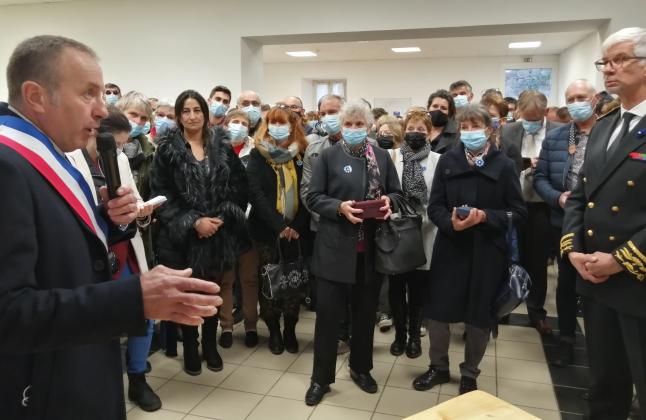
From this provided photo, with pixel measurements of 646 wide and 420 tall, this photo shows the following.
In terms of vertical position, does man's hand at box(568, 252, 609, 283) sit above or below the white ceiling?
below

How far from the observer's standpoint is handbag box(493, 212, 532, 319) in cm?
268

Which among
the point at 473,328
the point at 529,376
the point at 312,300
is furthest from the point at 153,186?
the point at 529,376

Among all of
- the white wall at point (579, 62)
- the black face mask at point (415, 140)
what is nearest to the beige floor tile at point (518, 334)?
the black face mask at point (415, 140)

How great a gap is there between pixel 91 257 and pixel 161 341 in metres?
2.58

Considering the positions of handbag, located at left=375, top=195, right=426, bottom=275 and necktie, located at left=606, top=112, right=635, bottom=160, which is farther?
handbag, located at left=375, top=195, right=426, bottom=275

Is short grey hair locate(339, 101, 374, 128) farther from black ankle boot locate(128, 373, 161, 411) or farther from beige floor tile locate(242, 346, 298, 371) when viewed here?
black ankle boot locate(128, 373, 161, 411)

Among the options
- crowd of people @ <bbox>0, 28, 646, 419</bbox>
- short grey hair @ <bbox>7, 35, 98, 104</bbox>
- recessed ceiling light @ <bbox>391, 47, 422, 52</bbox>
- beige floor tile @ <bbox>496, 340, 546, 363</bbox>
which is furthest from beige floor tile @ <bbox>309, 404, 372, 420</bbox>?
recessed ceiling light @ <bbox>391, 47, 422, 52</bbox>

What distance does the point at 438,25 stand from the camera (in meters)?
6.11

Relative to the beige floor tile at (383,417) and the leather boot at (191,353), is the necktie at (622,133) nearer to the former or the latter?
the beige floor tile at (383,417)

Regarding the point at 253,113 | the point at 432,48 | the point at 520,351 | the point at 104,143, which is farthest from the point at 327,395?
the point at 432,48

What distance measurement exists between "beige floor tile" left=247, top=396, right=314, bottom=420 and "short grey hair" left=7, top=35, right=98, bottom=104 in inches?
83.6

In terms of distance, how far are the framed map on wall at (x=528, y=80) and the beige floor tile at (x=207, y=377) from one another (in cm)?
1101

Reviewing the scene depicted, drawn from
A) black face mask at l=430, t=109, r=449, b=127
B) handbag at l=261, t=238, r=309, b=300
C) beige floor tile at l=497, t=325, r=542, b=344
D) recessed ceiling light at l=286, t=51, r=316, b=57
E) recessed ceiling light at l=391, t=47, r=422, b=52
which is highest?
recessed ceiling light at l=286, t=51, r=316, b=57

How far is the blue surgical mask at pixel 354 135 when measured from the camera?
2924 mm
